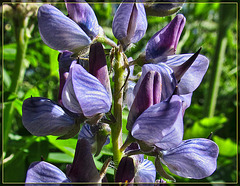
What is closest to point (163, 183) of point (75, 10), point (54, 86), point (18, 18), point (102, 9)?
point (75, 10)

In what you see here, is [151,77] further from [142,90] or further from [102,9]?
[102,9]

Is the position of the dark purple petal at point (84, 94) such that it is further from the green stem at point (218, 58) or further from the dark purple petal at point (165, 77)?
the green stem at point (218, 58)

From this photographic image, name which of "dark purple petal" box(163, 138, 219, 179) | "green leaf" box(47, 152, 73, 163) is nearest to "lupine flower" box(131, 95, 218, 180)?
"dark purple petal" box(163, 138, 219, 179)

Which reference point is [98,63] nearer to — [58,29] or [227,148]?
[58,29]

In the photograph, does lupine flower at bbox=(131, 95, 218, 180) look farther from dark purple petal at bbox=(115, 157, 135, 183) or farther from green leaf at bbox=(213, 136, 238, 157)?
green leaf at bbox=(213, 136, 238, 157)

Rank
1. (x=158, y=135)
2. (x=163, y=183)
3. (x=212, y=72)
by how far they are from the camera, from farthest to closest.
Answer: (x=212, y=72)
(x=163, y=183)
(x=158, y=135)
